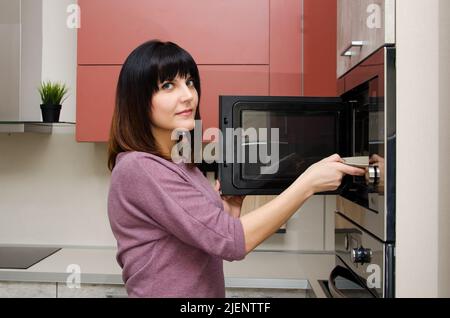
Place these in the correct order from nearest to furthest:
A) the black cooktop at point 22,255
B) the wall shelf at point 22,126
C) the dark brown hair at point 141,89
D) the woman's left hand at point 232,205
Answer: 1. the dark brown hair at point 141,89
2. the woman's left hand at point 232,205
3. the black cooktop at point 22,255
4. the wall shelf at point 22,126

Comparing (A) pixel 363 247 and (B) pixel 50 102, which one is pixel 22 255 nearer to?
(B) pixel 50 102

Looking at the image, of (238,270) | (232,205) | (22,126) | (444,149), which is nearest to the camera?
(444,149)

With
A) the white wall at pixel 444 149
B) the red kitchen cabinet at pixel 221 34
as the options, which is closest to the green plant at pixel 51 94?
the red kitchen cabinet at pixel 221 34

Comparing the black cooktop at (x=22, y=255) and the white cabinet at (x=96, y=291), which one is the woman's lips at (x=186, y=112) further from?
the black cooktop at (x=22, y=255)

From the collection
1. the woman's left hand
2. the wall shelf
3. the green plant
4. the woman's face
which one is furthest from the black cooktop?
the woman's face

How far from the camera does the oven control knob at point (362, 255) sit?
0.93 m

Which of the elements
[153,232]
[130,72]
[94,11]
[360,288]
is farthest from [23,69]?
[360,288]

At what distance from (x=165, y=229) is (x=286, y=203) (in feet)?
0.75

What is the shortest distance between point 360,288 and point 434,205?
272 millimetres

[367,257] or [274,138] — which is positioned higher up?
[274,138]

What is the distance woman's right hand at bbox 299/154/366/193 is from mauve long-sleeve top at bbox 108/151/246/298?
0.16 m

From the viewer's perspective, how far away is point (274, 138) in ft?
3.54

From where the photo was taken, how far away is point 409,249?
→ 2.73 ft

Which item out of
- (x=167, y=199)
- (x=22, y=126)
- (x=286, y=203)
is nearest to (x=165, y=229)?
(x=167, y=199)
